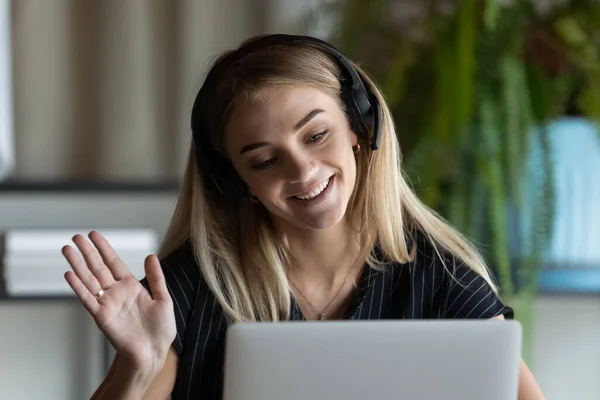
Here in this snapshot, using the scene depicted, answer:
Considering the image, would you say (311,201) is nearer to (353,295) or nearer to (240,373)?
(353,295)

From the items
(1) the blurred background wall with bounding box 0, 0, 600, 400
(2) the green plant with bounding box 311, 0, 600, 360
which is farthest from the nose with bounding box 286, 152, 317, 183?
(1) the blurred background wall with bounding box 0, 0, 600, 400

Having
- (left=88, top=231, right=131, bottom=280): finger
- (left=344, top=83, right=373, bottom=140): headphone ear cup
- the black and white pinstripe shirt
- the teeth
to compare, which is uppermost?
(left=344, top=83, right=373, bottom=140): headphone ear cup

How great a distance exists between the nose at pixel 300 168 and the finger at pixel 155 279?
21 cm

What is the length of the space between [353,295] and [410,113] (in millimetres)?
942

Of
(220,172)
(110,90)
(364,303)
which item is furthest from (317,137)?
(110,90)

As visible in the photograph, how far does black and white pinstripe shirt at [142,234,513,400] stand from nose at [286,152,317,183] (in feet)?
0.73

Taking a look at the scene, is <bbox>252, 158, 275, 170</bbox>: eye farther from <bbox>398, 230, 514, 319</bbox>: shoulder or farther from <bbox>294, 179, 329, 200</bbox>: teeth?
<bbox>398, 230, 514, 319</bbox>: shoulder

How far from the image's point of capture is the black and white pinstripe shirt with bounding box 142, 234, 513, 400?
1.28m

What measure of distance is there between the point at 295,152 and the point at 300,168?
22mm

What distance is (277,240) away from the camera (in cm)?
137

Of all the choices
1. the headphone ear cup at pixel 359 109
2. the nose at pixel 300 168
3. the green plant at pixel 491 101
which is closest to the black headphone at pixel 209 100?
the headphone ear cup at pixel 359 109

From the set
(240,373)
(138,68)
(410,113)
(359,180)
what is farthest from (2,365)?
(240,373)

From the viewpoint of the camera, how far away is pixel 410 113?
2.21 meters

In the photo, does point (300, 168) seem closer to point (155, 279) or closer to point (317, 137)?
point (317, 137)
